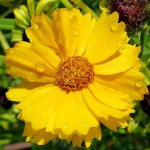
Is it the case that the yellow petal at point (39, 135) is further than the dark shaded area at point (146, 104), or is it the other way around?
the dark shaded area at point (146, 104)

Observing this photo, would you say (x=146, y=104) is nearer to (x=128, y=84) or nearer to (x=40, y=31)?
(x=128, y=84)

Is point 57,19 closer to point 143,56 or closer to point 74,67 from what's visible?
point 74,67

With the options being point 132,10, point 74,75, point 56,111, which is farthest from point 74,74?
point 132,10

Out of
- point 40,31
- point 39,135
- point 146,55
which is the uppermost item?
point 40,31

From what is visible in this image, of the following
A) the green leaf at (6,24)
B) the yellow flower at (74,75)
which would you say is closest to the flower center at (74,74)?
the yellow flower at (74,75)

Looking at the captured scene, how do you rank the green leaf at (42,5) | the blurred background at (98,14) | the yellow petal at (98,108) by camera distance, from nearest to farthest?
the yellow petal at (98,108) → the blurred background at (98,14) → the green leaf at (42,5)

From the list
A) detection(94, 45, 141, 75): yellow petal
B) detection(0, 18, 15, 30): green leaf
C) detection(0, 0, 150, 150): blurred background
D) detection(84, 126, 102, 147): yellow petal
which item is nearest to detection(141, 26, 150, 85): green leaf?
detection(0, 0, 150, 150): blurred background

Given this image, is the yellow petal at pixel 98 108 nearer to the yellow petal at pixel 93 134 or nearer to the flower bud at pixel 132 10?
the yellow petal at pixel 93 134
